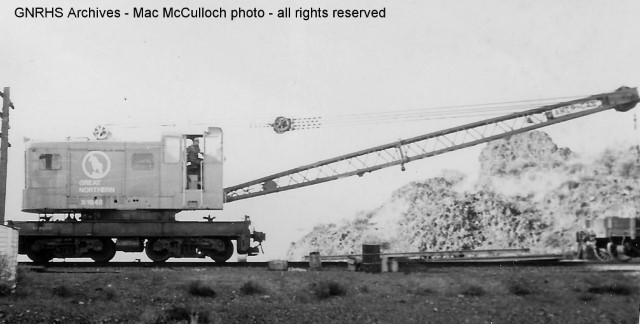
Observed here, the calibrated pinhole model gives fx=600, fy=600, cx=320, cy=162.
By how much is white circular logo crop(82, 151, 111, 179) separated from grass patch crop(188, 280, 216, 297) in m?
7.43

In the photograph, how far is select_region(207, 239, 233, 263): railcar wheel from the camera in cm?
1870

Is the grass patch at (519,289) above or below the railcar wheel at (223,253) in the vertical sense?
below

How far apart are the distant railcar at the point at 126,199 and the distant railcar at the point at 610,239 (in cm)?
1086

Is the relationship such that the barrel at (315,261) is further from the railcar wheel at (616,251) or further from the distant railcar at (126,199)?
the railcar wheel at (616,251)

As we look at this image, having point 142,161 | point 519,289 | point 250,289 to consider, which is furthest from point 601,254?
point 142,161

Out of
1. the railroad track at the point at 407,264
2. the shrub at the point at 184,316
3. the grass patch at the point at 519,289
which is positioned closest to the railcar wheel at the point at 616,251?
the railroad track at the point at 407,264

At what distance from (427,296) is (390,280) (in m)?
1.52

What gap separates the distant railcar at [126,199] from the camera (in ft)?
60.3

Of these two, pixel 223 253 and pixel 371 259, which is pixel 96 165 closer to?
pixel 223 253

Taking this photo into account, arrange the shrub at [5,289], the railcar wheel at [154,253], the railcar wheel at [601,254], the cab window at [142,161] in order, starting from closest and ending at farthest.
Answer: the shrub at [5,289]
the railcar wheel at [154,253]
the cab window at [142,161]
the railcar wheel at [601,254]

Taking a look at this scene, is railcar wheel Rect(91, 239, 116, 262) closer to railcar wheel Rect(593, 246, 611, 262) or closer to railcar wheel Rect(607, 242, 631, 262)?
railcar wheel Rect(593, 246, 611, 262)

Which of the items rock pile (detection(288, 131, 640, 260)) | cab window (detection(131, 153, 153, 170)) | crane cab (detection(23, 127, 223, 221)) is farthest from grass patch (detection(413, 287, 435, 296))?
rock pile (detection(288, 131, 640, 260))

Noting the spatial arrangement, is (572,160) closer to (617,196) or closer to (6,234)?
(617,196)

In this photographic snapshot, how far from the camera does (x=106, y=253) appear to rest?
1867 cm
